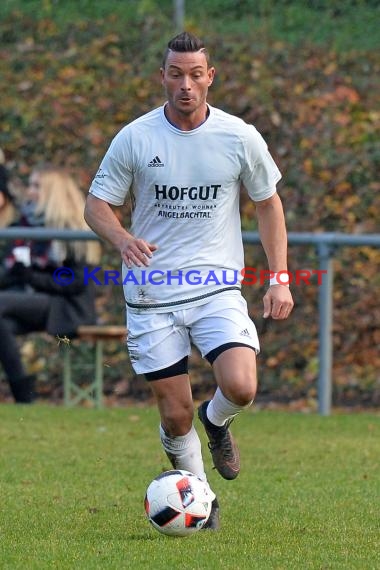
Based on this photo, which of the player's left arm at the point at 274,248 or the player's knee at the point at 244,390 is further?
the player's left arm at the point at 274,248

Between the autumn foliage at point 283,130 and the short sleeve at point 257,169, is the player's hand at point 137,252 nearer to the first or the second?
the short sleeve at point 257,169

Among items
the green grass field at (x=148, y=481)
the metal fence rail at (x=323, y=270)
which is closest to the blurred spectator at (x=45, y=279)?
the metal fence rail at (x=323, y=270)

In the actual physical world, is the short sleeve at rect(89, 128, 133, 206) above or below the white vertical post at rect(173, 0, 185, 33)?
below

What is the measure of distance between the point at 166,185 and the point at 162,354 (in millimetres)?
823

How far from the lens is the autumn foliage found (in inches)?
513

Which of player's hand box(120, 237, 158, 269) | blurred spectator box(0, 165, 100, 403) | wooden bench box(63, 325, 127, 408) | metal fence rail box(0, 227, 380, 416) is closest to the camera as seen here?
player's hand box(120, 237, 158, 269)

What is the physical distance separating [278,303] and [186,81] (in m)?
1.16

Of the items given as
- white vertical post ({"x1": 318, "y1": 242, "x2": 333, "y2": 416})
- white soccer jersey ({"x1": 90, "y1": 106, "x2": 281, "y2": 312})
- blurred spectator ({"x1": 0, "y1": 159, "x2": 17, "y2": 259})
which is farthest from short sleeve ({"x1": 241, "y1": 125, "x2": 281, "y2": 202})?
blurred spectator ({"x1": 0, "y1": 159, "x2": 17, "y2": 259})

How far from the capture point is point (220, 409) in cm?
673

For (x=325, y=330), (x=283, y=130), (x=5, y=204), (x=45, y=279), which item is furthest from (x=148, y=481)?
(x=283, y=130)

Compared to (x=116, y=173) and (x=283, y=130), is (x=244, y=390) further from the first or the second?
(x=283, y=130)

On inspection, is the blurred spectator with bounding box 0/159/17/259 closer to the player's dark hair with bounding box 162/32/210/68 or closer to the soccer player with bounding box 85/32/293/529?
the soccer player with bounding box 85/32/293/529

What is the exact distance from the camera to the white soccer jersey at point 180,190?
21.8 ft

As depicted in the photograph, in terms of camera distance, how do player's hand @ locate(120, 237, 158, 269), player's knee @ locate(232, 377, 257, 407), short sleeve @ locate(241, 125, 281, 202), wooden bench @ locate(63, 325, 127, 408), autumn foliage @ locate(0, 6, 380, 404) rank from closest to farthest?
1. player's hand @ locate(120, 237, 158, 269)
2. player's knee @ locate(232, 377, 257, 407)
3. short sleeve @ locate(241, 125, 281, 202)
4. wooden bench @ locate(63, 325, 127, 408)
5. autumn foliage @ locate(0, 6, 380, 404)
